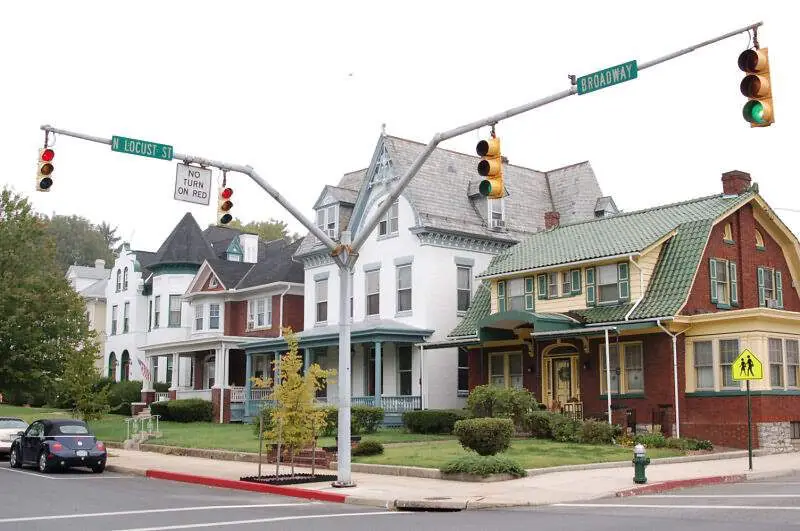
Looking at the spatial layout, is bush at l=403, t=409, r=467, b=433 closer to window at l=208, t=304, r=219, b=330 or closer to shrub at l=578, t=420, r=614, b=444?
shrub at l=578, t=420, r=614, b=444

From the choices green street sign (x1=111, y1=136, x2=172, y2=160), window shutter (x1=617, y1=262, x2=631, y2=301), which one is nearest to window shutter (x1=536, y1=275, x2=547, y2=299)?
window shutter (x1=617, y1=262, x2=631, y2=301)

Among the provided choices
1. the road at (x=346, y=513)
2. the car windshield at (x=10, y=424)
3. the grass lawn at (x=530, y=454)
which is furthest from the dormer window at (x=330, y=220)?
the road at (x=346, y=513)

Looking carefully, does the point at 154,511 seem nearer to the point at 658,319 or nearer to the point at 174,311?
the point at 658,319

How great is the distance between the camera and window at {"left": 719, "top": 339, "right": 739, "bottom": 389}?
27781 millimetres

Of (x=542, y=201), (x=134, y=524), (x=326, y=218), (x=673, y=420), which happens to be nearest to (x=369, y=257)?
(x=326, y=218)

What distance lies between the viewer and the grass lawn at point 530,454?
2200cm

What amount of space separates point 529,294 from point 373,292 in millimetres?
8691

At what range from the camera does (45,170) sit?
51.1 ft

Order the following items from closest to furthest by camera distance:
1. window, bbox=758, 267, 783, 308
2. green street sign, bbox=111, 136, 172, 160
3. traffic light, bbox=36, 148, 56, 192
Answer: traffic light, bbox=36, 148, 56, 192
green street sign, bbox=111, 136, 172, 160
window, bbox=758, 267, 783, 308

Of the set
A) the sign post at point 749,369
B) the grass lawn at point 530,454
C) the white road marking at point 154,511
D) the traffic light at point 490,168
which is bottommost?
the white road marking at point 154,511

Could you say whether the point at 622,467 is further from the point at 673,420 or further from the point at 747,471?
the point at 673,420

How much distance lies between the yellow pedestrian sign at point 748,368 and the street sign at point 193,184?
13.5 meters

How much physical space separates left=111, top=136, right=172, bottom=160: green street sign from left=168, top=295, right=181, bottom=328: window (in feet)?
125

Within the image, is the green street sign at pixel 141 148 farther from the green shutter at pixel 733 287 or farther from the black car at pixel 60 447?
the green shutter at pixel 733 287
